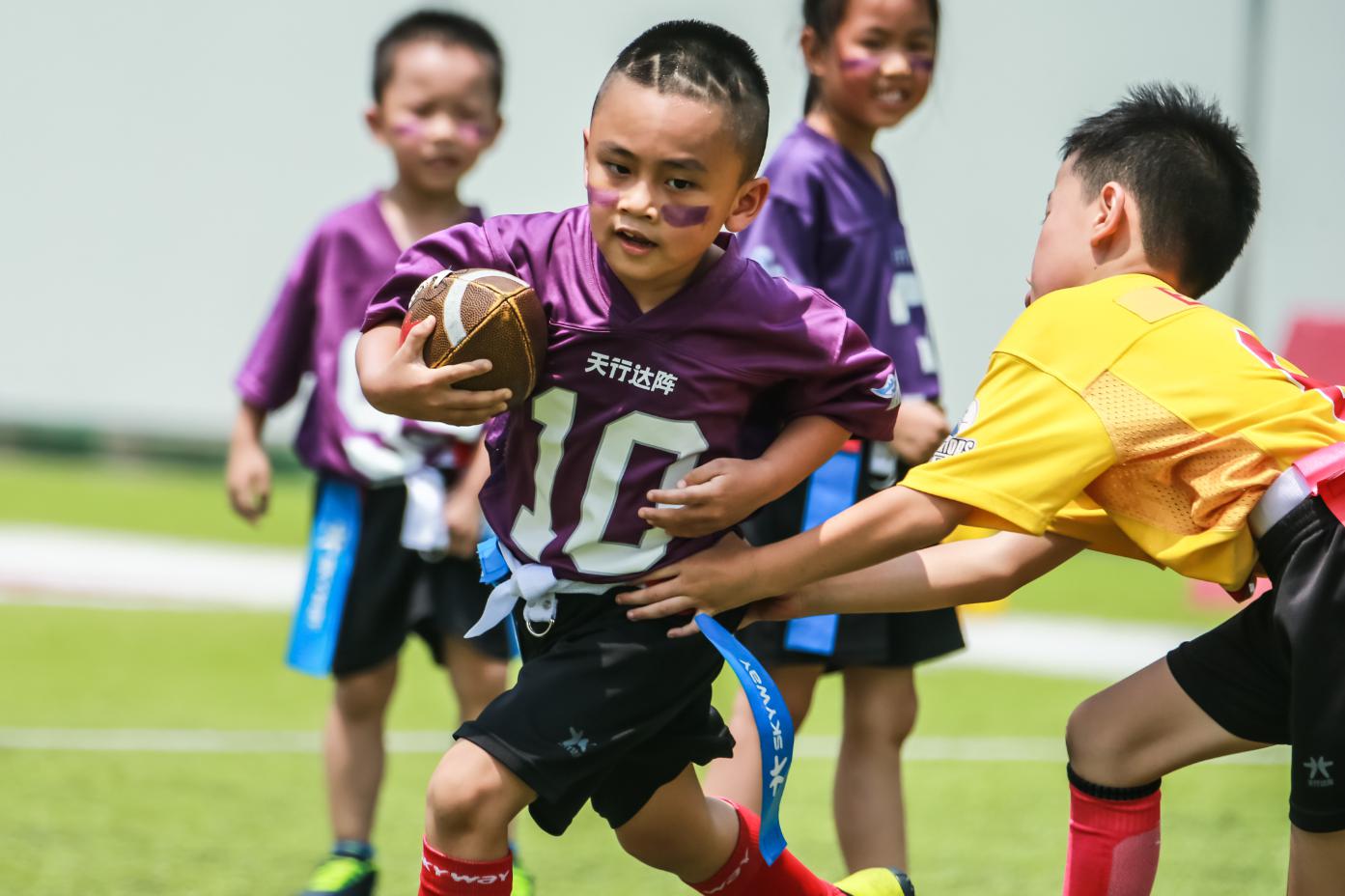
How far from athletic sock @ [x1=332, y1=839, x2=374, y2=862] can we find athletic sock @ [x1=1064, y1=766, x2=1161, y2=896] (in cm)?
165

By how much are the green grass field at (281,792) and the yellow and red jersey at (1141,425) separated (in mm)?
1562

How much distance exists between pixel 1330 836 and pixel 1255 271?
8980 millimetres

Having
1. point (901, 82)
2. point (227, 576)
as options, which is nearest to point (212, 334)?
point (227, 576)

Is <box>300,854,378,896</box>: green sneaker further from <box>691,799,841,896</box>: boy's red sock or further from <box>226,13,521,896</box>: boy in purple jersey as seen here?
<box>691,799,841,896</box>: boy's red sock

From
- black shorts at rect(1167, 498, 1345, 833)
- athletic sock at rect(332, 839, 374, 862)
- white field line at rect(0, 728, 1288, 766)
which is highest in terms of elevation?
black shorts at rect(1167, 498, 1345, 833)

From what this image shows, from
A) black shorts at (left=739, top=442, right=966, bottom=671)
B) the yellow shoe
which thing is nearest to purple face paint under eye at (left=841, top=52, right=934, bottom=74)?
black shorts at (left=739, top=442, right=966, bottom=671)

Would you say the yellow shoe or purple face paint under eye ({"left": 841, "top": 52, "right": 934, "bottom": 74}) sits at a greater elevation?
purple face paint under eye ({"left": 841, "top": 52, "right": 934, "bottom": 74})

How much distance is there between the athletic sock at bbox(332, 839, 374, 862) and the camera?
12.6ft

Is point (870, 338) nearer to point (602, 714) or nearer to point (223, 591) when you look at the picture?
point (602, 714)

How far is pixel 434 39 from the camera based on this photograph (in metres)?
4.29

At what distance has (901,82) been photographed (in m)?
3.72

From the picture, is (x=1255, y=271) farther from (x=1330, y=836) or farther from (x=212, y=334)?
(x=1330, y=836)

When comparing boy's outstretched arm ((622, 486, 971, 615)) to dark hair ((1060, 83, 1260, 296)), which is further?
dark hair ((1060, 83, 1260, 296))

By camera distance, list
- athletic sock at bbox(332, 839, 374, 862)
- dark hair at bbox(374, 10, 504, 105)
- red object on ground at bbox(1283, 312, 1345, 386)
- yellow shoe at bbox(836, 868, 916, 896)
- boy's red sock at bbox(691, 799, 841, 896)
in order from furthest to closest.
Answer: red object on ground at bbox(1283, 312, 1345, 386) < dark hair at bbox(374, 10, 504, 105) < athletic sock at bbox(332, 839, 374, 862) < yellow shoe at bbox(836, 868, 916, 896) < boy's red sock at bbox(691, 799, 841, 896)
